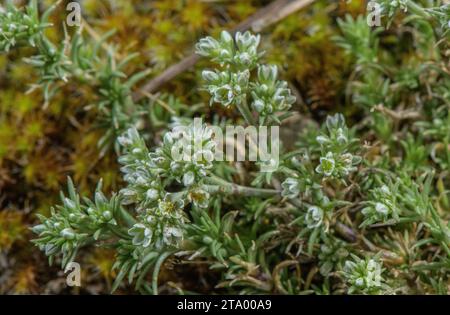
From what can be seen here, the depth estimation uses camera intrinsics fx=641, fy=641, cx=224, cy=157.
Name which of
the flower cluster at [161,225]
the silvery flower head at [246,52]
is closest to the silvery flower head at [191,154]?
the flower cluster at [161,225]

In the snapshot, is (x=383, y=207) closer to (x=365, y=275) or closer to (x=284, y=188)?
(x=365, y=275)

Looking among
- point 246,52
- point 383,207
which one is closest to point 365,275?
point 383,207

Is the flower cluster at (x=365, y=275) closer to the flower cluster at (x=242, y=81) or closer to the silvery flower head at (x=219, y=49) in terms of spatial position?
the flower cluster at (x=242, y=81)

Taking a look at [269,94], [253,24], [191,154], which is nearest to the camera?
[191,154]

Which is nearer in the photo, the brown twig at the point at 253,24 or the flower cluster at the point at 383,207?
the flower cluster at the point at 383,207
